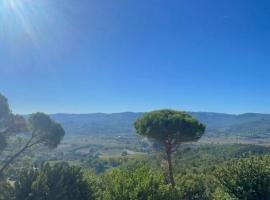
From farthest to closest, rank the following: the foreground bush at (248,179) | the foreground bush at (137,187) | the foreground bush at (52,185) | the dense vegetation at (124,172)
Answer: the foreground bush at (52,185)
the foreground bush at (137,187)
the dense vegetation at (124,172)
the foreground bush at (248,179)

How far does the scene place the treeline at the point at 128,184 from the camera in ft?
96.1

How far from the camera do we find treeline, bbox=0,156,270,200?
29.3m

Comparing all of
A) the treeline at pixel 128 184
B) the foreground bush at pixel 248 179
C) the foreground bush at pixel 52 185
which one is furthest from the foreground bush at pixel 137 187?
the foreground bush at pixel 248 179

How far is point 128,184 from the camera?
30312mm

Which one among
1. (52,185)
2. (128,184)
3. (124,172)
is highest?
(124,172)

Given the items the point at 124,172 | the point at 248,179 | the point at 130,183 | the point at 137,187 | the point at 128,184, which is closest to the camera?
the point at 248,179

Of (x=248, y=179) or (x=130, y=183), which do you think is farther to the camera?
(x=130, y=183)

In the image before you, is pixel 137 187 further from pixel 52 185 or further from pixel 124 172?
pixel 52 185

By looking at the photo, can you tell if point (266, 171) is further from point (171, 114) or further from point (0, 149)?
point (0, 149)

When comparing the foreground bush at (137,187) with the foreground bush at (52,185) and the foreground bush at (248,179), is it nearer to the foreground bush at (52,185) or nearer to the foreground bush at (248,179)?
the foreground bush at (52,185)

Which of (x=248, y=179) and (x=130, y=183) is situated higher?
(x=248, y=179)

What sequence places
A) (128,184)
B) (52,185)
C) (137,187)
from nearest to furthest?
(137,187), (128,184), (52,185)

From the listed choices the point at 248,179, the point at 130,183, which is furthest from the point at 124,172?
the point at 248,179

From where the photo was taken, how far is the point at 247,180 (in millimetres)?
29266
